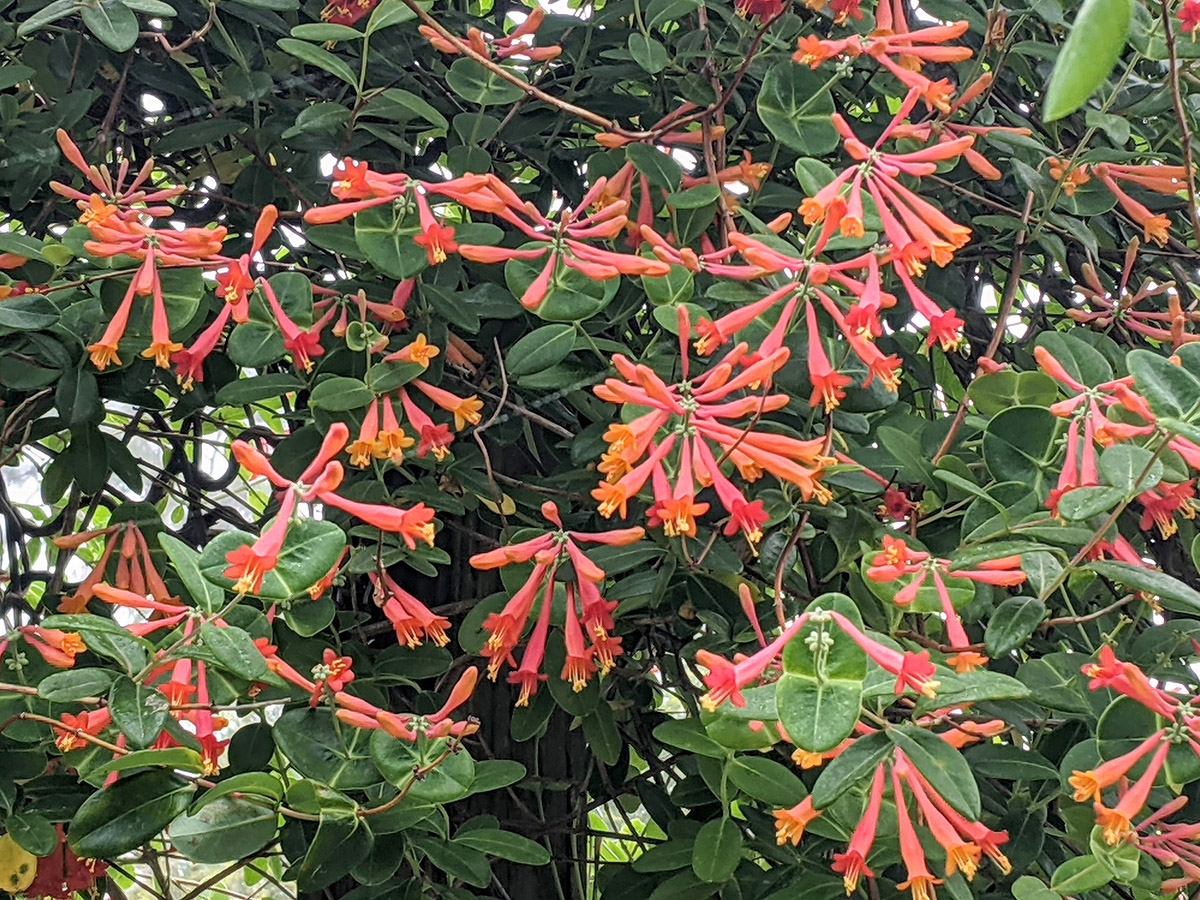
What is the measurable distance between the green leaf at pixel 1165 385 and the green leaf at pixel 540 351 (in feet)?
1.15

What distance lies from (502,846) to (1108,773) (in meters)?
0.38

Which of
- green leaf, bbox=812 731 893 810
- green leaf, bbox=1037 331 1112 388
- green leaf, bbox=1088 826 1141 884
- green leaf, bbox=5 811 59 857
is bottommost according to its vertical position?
green leaf, bbox=5 811 59 857

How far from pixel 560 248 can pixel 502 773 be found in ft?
1.12

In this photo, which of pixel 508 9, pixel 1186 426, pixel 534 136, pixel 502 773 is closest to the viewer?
→ pixel 1186 426

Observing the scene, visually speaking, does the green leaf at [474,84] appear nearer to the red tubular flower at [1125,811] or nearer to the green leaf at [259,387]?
the green leaf at [259,387]

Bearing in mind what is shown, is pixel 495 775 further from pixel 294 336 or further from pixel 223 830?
pixel 294 336

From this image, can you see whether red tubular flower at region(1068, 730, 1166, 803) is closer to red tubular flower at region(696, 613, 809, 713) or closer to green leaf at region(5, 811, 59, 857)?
red tubular flower at region(696, 613, 809, 713)

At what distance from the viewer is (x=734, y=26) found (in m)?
0.94

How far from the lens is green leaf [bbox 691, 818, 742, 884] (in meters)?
0.79

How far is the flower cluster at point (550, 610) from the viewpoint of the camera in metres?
0.80

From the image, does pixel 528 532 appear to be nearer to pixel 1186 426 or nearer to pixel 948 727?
pixel 948 727

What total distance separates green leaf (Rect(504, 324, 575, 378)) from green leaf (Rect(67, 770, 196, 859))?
0.33 metres

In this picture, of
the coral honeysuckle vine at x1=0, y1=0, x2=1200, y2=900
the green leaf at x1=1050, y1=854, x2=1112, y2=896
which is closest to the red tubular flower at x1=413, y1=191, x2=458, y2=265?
the coral honeysuckle vine at x1=0, y1=0, x2=1200, y2=900

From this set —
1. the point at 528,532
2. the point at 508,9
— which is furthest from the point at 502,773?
the point at 508,9
